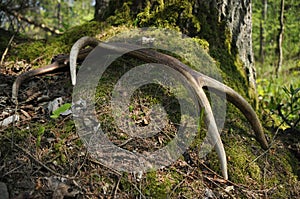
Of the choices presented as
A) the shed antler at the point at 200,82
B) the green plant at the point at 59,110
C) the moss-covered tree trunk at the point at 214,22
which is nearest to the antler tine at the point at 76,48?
the shed antler at the point at 200,82

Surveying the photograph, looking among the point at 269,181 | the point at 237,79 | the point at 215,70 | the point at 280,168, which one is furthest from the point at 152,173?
the point at 237,79

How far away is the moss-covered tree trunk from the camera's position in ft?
10.9

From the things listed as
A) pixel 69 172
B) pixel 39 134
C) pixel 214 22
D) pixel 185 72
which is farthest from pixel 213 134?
pixel 214 22

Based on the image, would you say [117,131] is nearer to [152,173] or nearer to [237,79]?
[152,173]

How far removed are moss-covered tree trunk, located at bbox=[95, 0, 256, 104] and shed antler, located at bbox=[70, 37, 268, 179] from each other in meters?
0.41

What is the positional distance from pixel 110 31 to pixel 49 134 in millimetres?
1569

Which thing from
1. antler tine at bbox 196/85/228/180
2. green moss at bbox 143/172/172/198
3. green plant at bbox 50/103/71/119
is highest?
green plant at bbox 50/103/71/119

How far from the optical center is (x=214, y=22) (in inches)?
136

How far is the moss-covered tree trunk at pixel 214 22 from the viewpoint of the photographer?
130 inches

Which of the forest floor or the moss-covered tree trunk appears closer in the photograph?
the forest floor

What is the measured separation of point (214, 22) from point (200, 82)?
1117mm

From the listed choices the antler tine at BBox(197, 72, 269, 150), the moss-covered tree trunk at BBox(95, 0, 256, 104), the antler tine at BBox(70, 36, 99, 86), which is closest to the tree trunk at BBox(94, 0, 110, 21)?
the moss-covered tree trunk at BBox(95, 0, 256, 104)

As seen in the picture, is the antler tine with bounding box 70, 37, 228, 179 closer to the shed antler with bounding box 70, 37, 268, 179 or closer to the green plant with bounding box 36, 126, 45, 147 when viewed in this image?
the shed antler with bounding box 70, 37, 268, 179

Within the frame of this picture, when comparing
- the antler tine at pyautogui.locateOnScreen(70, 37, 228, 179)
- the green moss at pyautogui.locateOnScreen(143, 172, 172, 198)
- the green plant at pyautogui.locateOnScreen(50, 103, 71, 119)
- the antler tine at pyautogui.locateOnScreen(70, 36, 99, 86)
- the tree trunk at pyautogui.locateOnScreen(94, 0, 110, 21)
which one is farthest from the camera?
the tree trunk at pyautogui.locateOnScreen(94, 0, 110, 21)
